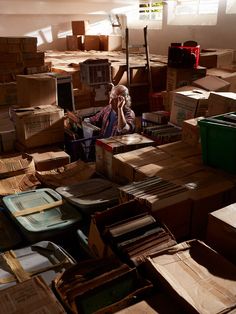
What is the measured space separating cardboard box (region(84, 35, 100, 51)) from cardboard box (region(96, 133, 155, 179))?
5603mm

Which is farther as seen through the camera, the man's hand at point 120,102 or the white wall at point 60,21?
the white wall at point 60,21

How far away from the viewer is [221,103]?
8.46 ft

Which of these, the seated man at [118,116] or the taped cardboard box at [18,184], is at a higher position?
the seated man at [118,116]

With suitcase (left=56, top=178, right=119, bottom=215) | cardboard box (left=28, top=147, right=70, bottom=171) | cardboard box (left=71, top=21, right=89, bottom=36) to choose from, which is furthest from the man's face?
cardboard box (left=71, top=21, right=89, bottom=36)

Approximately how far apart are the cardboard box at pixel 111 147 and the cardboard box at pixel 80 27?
6.07 m

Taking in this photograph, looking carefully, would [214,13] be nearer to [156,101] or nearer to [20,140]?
[156,101]

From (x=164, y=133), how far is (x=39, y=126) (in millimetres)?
1204

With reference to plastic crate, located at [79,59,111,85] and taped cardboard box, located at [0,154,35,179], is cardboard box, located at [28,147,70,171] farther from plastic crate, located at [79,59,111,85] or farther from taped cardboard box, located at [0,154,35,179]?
plastic crate, located at [79,59,111,85]

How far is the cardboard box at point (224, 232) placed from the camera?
1483mm

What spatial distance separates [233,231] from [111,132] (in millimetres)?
2021

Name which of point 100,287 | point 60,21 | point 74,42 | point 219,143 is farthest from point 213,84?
point 60,21

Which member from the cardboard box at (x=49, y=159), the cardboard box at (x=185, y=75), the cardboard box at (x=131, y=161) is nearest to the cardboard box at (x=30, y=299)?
the cardboard box at (x=131, y=161)

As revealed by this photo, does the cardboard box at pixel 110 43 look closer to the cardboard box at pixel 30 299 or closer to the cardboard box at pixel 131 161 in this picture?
the cardboard box at pixel 131 161

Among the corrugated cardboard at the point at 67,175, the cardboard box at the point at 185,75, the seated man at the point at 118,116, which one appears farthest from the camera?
the cardboard box at the point at 185,75
